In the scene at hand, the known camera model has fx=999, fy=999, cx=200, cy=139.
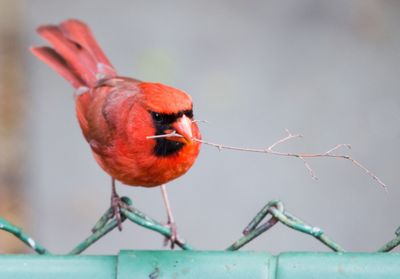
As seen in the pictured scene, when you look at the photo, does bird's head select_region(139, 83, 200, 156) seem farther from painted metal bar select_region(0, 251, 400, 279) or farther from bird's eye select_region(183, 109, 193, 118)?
painted metal bar select_region(0, 251, 400, 279)

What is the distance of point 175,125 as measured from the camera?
2711 millimetres

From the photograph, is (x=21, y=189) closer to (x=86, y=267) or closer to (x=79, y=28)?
(x=79, y=28)

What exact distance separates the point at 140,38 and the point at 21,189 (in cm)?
85

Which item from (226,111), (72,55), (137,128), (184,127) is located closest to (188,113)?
(184,127)

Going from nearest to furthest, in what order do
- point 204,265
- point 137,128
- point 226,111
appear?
point 204,265 → point 137,128 → point 226,111

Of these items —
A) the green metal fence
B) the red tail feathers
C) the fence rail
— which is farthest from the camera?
the red tail feathers

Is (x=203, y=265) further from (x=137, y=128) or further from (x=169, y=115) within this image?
(x=137, y=128)

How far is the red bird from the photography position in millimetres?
2729

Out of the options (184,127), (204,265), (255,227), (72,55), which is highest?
(72,55)

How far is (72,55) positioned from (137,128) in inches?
33.7

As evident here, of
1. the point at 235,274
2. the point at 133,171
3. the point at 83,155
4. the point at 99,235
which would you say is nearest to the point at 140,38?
the point at 83,155

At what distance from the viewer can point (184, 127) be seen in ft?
8.83

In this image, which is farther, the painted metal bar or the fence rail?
the fence rail

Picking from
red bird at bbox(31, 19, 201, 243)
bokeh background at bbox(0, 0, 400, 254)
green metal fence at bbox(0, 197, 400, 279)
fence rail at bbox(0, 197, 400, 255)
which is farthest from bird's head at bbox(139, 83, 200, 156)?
bokeh background at bbox(0, 0, 400, 254)
